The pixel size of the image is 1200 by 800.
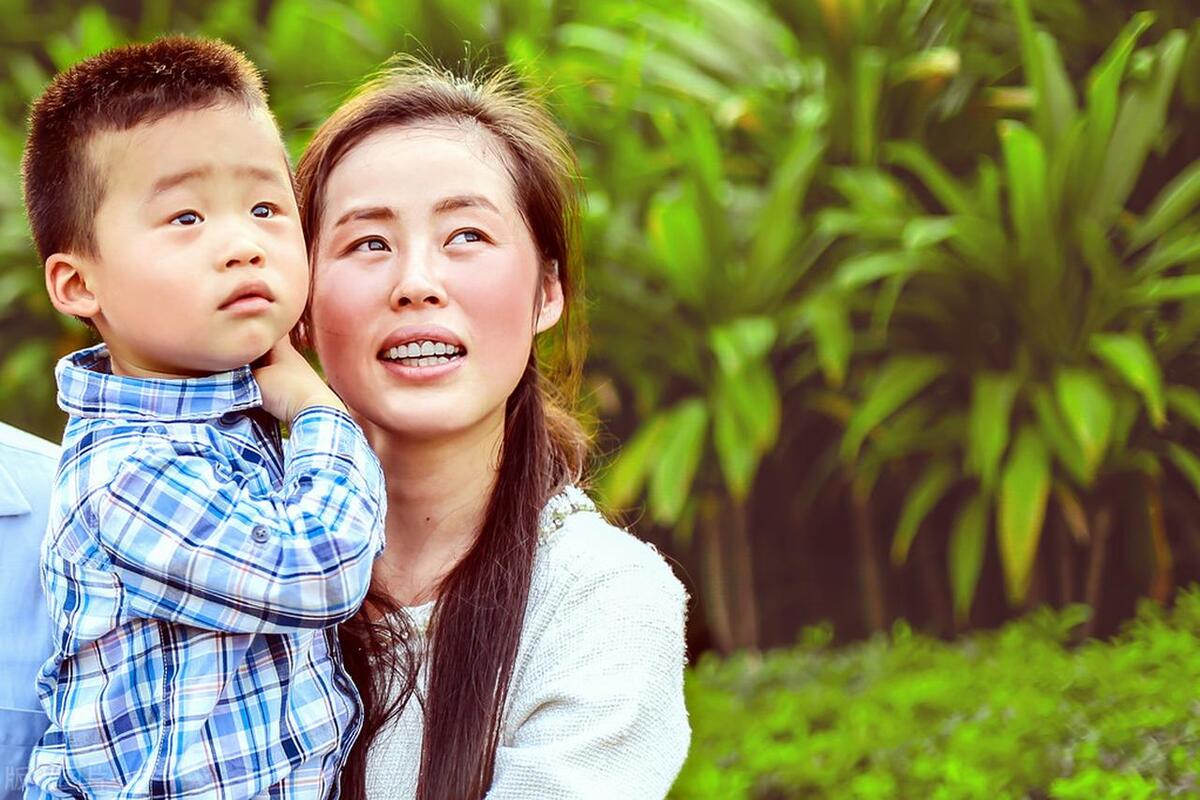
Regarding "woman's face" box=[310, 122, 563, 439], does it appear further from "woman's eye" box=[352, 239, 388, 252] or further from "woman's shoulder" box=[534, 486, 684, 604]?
"woman's shoulder" box=[534, 486, 684, 604]

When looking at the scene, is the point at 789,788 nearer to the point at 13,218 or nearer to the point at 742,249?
the point at 742,249

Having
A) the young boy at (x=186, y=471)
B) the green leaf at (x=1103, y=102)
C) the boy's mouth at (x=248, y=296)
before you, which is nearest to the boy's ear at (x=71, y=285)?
the young boy at (x=186, y=471)

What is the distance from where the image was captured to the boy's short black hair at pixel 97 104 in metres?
1.52

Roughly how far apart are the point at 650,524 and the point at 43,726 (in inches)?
123

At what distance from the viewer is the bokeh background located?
4023 mm

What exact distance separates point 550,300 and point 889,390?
246cm

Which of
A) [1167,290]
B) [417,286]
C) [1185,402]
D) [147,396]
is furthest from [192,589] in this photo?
[1185,402]

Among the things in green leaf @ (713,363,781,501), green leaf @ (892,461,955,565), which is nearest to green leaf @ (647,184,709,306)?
green leaf @ (713,363,781,501)

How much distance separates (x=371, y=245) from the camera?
1731mm

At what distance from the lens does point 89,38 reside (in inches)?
196

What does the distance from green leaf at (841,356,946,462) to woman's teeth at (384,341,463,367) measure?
263cm

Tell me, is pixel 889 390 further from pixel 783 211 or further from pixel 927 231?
pixel 783 211

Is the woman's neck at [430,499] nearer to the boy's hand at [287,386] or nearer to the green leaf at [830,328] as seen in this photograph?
the boy's hand at [287,386]

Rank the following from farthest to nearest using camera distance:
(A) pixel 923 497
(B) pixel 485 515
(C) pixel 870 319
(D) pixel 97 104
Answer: (C) pixel 870 319 → (A) pixel 923 497 → (B) pixel 485 515 → (D) pixel 97 104
